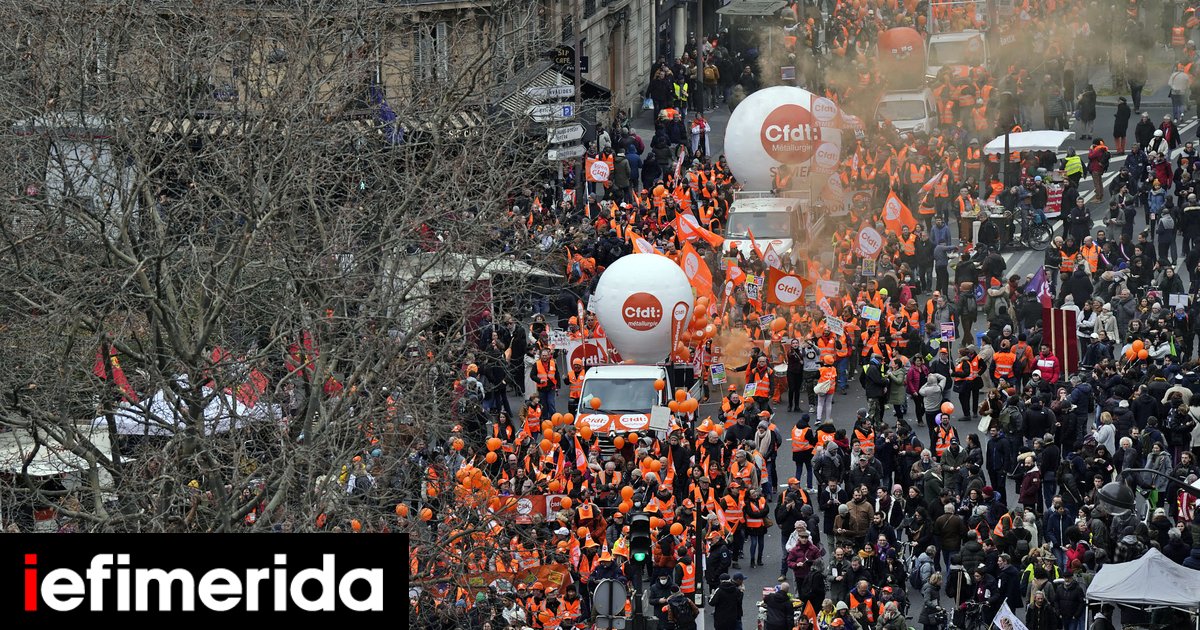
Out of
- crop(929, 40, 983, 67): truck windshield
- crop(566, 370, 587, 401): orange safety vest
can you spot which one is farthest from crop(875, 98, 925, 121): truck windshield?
crop(566, 370, 587, 401): orange safety vest

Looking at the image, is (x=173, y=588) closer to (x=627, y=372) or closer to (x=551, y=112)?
(x=627, y=372)

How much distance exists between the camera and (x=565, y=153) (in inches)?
1395

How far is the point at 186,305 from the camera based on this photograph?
2353 centimetres

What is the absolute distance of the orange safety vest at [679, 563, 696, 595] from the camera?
24.8m

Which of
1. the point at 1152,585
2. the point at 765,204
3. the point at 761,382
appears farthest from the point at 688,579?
the point at 765,204

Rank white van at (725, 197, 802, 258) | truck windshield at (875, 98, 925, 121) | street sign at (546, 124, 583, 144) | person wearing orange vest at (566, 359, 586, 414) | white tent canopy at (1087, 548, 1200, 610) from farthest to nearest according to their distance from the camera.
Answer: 1. truck windshield at (875, 98, 925, 121)
2. white van at (725, 197, 802, 258)
3. street sign at (546, 124, 583, 144)
4. person wearing orange vest at (566, 359, 586, 414)
5. white tent canopy at (1087, 548, 1200, 610)

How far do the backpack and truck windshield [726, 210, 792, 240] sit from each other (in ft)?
47.9

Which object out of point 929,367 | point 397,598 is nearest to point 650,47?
point 929,367

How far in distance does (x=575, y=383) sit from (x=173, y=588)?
70.7ft

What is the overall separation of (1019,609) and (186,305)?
928 cm

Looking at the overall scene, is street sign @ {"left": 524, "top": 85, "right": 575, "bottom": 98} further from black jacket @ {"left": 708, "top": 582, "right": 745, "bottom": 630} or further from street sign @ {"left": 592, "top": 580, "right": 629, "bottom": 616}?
street sign @ {"left": 592, "top": 580, "right": 629, "bottom": 616}

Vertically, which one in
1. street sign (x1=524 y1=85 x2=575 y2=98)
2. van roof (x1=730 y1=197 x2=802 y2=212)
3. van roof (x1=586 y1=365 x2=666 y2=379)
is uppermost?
street sign (x1=524 y1=85 x2=575 y2=98)

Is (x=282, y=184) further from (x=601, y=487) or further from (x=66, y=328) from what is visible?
(x=601, y=487)

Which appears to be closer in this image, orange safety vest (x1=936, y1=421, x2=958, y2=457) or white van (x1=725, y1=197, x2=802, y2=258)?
orange safety vest (x1=936, y1=421, x2=958, y2=457)
